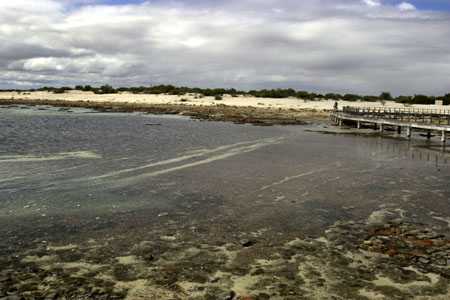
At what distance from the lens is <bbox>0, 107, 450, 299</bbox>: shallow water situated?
11.0 meters

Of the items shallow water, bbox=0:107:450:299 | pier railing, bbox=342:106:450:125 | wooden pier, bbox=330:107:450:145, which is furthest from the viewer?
wooden pier, bbox=330:107:450:145

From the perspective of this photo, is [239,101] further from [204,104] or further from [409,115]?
[409,115]

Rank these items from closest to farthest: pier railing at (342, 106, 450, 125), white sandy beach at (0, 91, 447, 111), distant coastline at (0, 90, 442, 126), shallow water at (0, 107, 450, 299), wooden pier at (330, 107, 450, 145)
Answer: shallow water at (0, 107, 450, 299), pier railing at (342, 106, 450, 125), wooden pier at (330, 107, 450, 145), distant coastline at (0, 90, 442, 126), white sandy beach at (0, 91, 447, 111)

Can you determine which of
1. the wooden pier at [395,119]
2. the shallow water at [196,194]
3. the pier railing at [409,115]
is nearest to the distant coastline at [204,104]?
the wooden pier at [395,119]

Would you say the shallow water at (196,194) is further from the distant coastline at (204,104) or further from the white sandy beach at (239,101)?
the white sandy beach at (239,101)

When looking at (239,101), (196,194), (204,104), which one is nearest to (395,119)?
(196,194)

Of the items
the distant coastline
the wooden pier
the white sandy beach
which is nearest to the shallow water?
the wooden pier

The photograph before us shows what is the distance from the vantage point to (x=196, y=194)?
15.8 metres

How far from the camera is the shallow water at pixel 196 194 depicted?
35.9ft

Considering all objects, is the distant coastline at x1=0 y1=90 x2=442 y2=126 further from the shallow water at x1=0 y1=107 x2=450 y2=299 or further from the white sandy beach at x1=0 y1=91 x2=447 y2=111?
the shallow water at x1=0 y1=107 x2=450 y2=299

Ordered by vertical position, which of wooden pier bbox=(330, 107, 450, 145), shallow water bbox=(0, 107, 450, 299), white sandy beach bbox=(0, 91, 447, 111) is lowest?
shallow water bbox=(0, 107, 450, 299)

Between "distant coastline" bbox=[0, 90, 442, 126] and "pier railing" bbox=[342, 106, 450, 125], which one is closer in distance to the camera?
"pier railing" bbox=[342, 106, 450, 125]

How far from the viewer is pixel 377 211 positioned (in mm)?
13844

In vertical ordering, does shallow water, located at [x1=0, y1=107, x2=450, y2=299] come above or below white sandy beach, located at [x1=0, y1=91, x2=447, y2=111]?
below
